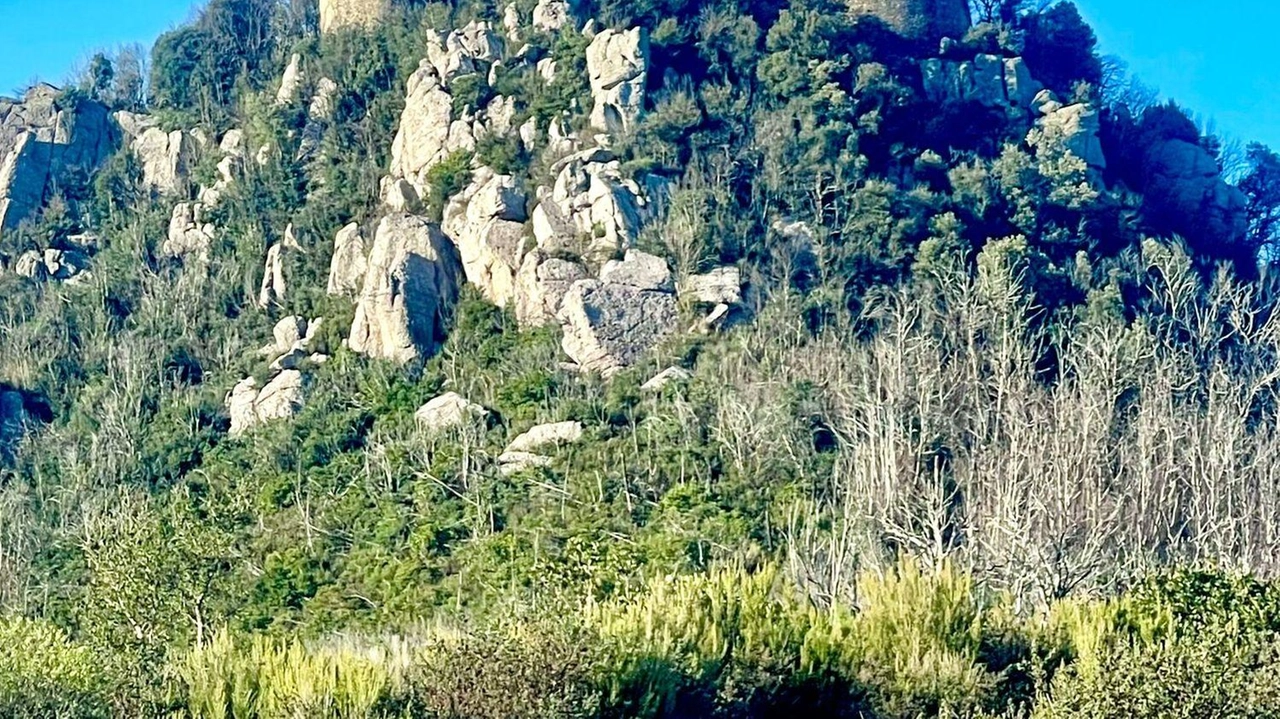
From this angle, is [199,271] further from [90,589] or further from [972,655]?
[972,655]

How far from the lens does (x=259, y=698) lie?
13.6m

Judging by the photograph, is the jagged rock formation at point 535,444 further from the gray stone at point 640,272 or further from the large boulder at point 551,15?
the large boulder at point 551,15

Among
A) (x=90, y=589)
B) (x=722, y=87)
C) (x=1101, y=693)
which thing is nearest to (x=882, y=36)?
(x=722, y=87)

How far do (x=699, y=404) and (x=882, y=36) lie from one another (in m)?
19.2

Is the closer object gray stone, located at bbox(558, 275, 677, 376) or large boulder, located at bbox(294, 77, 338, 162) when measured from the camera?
gray stone, located at bbox(558, 275, 677, 376)

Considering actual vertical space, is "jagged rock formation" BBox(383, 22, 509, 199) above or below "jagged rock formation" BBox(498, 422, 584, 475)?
above

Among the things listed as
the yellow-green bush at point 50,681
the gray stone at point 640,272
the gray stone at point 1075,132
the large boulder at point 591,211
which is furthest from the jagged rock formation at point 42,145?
the yellow-green bush at point 50,681

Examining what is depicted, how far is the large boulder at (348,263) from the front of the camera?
42.9m

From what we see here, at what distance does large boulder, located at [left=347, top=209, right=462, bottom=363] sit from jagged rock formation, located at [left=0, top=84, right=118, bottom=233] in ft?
51.8

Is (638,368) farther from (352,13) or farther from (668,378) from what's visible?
(352,13)

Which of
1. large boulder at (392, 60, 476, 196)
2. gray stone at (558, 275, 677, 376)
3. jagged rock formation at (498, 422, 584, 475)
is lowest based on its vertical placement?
jagged rock formation at (498, 422, 584, 475)

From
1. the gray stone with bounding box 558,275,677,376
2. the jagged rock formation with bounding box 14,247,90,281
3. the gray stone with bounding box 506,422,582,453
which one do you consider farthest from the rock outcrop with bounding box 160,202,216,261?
the gray stone with bounding box 506,422,582,453

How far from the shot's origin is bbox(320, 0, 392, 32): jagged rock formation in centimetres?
5359

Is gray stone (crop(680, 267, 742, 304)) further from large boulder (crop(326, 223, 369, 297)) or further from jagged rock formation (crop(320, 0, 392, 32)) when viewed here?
jagged rock formation (crop(320, 0, 392, 32))
